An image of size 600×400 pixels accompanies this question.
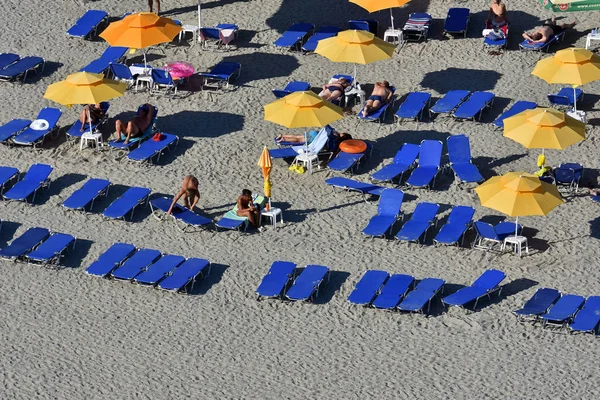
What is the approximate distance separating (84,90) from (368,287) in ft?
27.1

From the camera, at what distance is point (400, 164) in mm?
31547

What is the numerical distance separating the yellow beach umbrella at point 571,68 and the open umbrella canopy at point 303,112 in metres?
4.71

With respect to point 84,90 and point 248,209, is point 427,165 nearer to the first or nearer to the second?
point 248,209

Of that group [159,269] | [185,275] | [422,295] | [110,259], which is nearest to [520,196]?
[422,295]

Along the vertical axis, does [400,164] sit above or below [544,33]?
below

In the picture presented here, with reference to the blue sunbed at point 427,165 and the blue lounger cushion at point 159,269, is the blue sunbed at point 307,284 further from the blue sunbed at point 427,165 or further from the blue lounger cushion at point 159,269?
the blue sunbed at point 427,165

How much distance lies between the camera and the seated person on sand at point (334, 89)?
33.7 m

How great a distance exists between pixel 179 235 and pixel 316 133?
4.26 metres

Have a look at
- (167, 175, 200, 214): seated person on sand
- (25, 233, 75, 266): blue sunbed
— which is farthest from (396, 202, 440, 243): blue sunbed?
(25, 233, 75, 266): blue sunbed

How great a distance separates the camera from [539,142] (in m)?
30.1

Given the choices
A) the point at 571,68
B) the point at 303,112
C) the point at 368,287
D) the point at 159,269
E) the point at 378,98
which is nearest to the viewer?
the point at 368,287

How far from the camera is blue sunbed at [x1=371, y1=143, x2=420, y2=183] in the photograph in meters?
31.1

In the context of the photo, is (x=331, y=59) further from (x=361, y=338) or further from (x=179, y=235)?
(x=361, y=338)

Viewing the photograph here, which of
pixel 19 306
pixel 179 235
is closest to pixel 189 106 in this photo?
pixel 179 235
